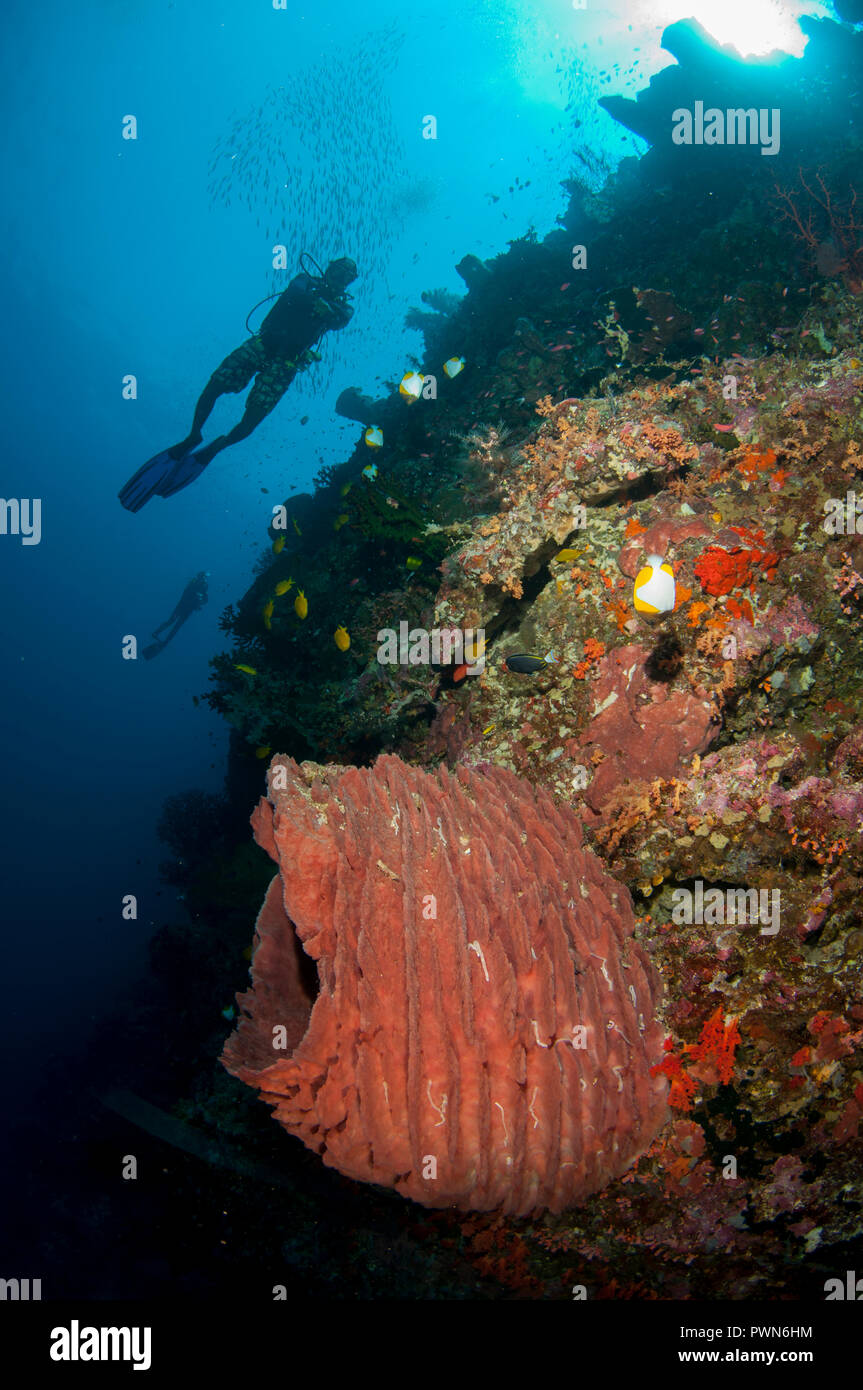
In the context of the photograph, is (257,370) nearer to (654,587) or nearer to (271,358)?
(271,358)

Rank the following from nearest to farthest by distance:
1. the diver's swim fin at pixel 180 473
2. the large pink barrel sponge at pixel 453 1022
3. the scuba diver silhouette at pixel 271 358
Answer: the large pink barrel sponge at pixel 453 1022 → the scuba diver silhouette at pixel 271 358 → the diver's swim fin at pixel 180 473

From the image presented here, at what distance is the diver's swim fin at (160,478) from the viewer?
13156 millimetres

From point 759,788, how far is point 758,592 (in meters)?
1.51

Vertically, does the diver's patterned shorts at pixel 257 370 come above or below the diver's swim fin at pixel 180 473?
above

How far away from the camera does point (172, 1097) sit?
10391 millimetres

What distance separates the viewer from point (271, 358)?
13617 mm

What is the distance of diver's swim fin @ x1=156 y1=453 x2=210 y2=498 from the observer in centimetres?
1327

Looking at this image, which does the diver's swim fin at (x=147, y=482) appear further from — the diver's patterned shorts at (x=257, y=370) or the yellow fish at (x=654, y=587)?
the yellow fish at (x=654, y=587)

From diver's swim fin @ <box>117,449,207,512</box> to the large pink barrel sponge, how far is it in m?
12.8

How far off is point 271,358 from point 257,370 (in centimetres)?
45

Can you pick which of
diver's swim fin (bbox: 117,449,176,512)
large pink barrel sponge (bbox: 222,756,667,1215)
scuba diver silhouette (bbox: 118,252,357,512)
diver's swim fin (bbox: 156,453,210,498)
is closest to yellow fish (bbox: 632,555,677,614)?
large pink barrel sponge (bbox: 222,756,667,1215)

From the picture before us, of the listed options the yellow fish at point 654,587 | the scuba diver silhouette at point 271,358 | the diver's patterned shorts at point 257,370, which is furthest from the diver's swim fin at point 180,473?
the yellow fish at point 654,587

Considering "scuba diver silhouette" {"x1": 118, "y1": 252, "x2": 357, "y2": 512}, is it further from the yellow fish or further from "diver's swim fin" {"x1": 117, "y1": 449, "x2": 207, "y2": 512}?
the yellow fish
